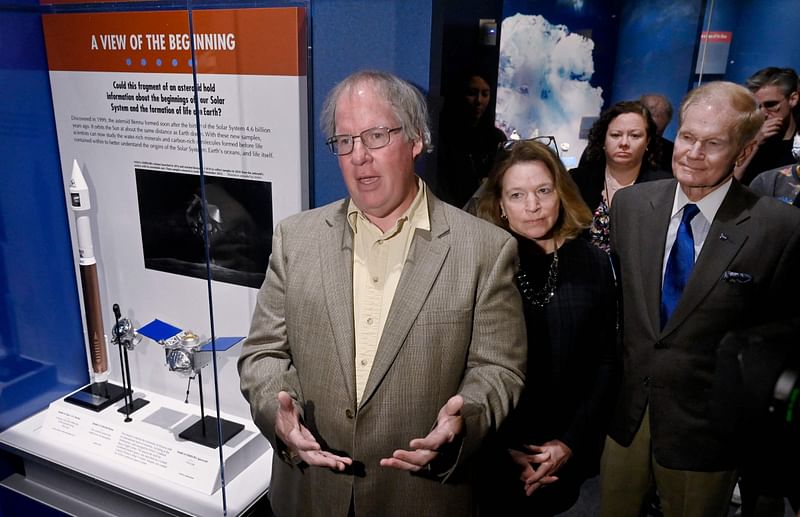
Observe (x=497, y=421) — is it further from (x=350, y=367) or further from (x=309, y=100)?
(x=309, y=100)

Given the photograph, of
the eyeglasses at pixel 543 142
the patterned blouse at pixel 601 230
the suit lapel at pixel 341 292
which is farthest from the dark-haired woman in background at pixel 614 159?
the suit lapel at pixel 341 292

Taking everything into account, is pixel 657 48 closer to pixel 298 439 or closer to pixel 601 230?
pixel 601 230

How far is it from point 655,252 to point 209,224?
1599 mm

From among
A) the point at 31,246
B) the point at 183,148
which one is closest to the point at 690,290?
the point at 183,148

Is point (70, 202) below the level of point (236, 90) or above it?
below

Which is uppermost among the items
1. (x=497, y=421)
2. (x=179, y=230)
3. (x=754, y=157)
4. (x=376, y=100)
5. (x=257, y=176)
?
(x=376, y=100)

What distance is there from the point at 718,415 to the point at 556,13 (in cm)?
140

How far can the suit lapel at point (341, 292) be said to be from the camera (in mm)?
1472

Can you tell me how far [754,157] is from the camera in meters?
1.50

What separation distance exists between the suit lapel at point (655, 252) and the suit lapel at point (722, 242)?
0.11m

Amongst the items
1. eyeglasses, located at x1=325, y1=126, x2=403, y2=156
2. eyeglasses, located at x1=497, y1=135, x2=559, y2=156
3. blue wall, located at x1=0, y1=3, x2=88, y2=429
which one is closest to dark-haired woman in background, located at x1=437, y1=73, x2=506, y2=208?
eyeglasses, located at x1=497, y1=135, x2=559, y2=156

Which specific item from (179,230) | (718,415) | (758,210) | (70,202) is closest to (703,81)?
(758,210)

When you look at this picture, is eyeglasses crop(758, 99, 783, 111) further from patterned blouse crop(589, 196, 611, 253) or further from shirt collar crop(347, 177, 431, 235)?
shirt collar crop(347, 177, 431, 235)

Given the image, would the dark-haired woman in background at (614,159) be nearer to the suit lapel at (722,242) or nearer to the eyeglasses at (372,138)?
the suit lapel at (722,242)
